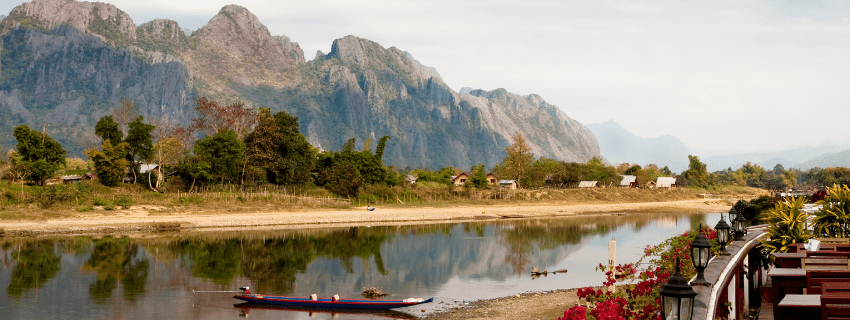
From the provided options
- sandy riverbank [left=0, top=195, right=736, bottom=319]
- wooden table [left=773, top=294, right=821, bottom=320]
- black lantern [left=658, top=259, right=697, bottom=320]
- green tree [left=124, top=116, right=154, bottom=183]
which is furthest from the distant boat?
green tree [left=124, top=116, right=154, bottom=183]

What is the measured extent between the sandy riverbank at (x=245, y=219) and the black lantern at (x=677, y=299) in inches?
2182

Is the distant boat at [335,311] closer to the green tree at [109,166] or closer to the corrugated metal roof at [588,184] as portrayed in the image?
the green tree at [109,166]

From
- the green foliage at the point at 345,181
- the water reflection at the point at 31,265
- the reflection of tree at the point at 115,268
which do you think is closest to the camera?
the reflection of tree at the point at 115,268

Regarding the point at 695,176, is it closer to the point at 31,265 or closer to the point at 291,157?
the point at 291,157

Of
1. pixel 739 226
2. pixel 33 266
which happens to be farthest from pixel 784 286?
pixel 33 266

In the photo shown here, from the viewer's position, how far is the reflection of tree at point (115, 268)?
3117 centimetres

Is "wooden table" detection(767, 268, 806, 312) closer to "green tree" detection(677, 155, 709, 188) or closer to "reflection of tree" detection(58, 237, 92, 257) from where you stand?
"reflection of tree" detection(58, 237, 92, 257)

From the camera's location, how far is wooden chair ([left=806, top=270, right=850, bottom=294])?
30.1 feet

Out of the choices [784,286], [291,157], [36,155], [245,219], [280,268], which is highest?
[291,157]

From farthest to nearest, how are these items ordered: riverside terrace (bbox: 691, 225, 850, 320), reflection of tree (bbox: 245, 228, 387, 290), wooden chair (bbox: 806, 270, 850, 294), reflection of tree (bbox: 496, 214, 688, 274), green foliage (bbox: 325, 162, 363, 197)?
green foliage (bbox: 325, 162, 363, 197), reflection of tree (bbox: 496, 214, 688, 274), reflection of tree (bbox: 245, 228, 387, 290), wooden chair (bbox: 806, 270, 850, 294), riverside terrace (bbox: 691, 225, 850, 320)

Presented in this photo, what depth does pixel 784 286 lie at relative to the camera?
10492 mm

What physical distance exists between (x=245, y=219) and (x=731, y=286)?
55197 mm

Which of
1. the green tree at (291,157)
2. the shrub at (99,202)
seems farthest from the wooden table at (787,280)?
the green tree at (291,157)

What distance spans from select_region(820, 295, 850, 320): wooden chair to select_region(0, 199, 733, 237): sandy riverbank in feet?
185
